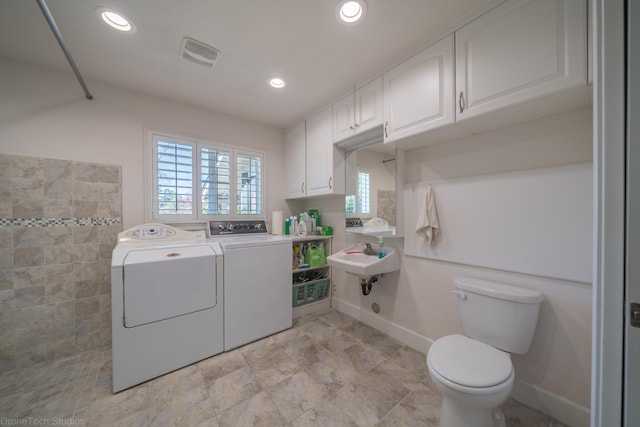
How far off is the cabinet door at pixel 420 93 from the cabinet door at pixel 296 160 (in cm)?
122

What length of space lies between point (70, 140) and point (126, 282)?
1.43m

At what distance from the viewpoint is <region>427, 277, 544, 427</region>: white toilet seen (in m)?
1.01

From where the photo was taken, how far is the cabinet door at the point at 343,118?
6.91 ft

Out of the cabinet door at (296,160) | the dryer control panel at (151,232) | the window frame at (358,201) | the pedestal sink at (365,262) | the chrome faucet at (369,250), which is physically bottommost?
the pedestal sink at (365,262)

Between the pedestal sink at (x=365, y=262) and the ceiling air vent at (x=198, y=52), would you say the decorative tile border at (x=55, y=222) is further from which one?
the pedestal sink at (x=365, y=262)

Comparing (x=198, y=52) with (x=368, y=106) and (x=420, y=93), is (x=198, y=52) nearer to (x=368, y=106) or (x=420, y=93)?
(x=368, y=106)

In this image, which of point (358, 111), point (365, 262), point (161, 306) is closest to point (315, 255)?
point (365, 262)

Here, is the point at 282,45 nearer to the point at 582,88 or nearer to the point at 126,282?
the point at 582,88

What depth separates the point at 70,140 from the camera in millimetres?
1870

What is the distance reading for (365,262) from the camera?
2023 mm

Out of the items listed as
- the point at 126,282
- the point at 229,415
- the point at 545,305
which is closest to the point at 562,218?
the point at 545,305

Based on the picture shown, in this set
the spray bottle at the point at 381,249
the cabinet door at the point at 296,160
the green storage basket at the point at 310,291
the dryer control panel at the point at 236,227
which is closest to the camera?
the spray bottle at the point at 381,249

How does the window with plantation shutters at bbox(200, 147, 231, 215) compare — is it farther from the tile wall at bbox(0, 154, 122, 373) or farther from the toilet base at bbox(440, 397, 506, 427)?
the toilet base at bbox(440, 397, 506, 427)

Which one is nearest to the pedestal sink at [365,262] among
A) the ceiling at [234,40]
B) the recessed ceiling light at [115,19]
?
the ceiling at [234,40]
